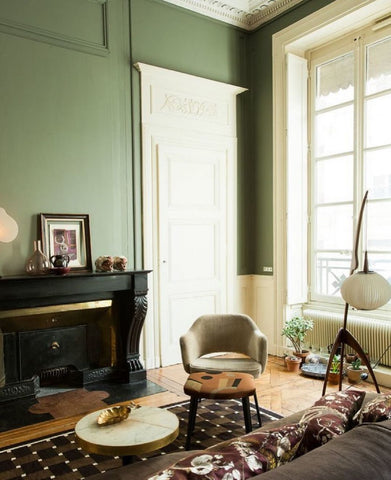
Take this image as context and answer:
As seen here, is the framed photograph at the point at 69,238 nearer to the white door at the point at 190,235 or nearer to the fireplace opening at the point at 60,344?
the fireplace opening at the point at 60,344

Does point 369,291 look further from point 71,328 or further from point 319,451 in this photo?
point 71,328

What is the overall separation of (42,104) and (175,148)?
1.23 m

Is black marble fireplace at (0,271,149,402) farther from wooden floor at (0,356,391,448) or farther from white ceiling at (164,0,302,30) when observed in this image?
white ceiling at (164,0,302,30)

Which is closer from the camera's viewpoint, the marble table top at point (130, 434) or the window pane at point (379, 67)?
the marble table top at point (130, 434)

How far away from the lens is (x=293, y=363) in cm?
400

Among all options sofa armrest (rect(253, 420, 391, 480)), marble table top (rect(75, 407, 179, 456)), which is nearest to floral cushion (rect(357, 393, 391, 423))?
sofa armrest (rect(253, 420, 391, 480))

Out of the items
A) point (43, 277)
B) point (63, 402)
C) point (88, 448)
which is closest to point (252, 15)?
point (43, 277)

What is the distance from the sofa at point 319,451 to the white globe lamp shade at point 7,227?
229 cm

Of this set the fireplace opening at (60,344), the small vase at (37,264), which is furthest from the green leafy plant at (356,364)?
the small vase at (37,264)

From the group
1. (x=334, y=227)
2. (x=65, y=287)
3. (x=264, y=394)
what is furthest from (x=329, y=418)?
(x=334, y=227)

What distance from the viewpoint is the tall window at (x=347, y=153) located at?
3852mm

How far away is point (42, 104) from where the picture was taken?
11.7 feet

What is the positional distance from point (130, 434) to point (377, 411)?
3.24 ft

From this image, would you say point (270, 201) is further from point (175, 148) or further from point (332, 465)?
point (332, 465)
